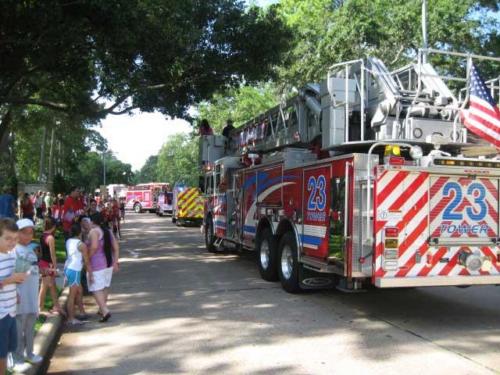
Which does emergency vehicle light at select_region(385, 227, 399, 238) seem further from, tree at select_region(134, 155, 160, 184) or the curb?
tree at select_region(134, 155, 160, 184)

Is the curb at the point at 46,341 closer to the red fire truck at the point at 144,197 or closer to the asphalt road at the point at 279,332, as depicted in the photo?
the asphalt road at the point at 279,332

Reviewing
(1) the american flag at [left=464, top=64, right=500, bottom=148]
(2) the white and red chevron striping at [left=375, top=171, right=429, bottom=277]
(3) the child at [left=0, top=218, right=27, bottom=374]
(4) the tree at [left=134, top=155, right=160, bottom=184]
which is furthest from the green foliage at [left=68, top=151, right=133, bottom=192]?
(3) the child at [left=0, top=218, right=27, bottom=374]

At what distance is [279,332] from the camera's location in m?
6.93

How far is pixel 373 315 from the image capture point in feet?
25.8

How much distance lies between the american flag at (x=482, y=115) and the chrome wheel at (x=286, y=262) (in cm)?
356

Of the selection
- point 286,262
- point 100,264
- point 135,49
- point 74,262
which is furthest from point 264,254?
point 135,49

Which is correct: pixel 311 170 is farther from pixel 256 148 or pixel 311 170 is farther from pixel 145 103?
pixel 145 103

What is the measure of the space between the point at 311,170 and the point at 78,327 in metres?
4.00

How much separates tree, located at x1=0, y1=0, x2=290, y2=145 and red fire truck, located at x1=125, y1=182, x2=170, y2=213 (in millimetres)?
30783

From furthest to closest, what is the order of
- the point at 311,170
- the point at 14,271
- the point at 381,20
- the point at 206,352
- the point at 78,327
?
the point at 381,20 → the point at 311,170 → the point at 78,327 → the point at 206,352 → the point at 14,271

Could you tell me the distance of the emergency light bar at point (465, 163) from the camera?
701cm

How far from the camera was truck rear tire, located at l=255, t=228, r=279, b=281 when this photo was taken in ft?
33.6

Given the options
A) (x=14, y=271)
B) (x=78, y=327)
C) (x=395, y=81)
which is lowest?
(x=78, y=327)

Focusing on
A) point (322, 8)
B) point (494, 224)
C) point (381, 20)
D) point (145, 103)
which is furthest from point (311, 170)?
point (322, 8)
